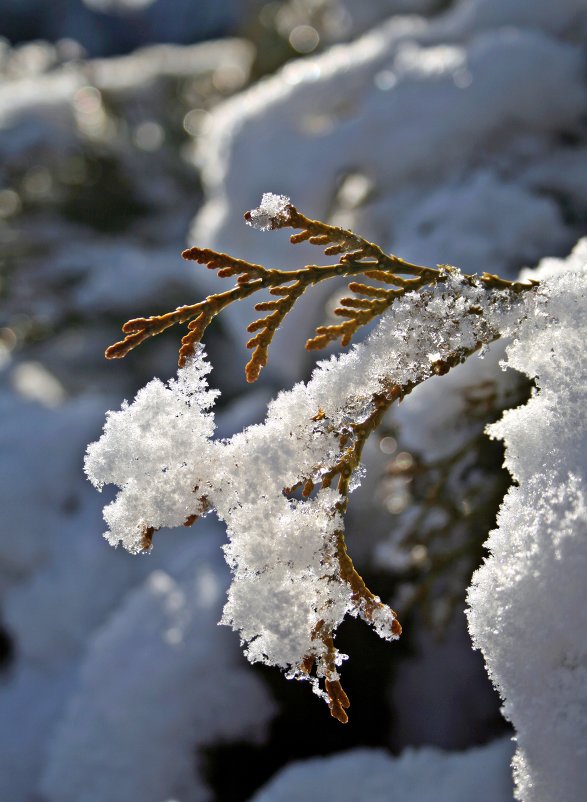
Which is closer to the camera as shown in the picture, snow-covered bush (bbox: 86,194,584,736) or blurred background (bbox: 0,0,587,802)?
snow-covered bush (bbox: 86,194,584,736)

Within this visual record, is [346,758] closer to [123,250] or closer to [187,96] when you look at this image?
[123,250]

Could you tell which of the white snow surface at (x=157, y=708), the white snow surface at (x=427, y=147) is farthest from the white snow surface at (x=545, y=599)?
the white snow surface at (x=157, y=708)

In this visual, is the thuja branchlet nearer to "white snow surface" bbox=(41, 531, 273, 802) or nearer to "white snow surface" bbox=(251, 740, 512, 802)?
"white snow surface" bbox=(251, 740, 512, 802)

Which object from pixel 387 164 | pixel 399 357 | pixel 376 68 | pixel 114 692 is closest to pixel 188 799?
pixel 114 692

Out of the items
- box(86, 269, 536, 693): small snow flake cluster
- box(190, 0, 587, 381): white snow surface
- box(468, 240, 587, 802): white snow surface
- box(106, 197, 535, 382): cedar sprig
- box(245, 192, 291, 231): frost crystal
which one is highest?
box(190, 0, 587, 381): white snow surface

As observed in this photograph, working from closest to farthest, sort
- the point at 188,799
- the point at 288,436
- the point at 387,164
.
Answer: the point at 288,436, the point at 188,799, the point at 387,164

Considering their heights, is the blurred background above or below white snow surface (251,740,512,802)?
above

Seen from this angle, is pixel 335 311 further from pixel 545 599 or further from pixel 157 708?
pixel 157 708

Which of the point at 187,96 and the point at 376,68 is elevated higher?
the point at 187,96

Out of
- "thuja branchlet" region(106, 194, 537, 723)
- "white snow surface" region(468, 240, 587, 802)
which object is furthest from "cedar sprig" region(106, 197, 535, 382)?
"white snow surface" region(468, 240, 587, 802)
